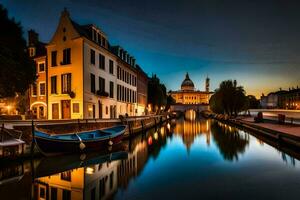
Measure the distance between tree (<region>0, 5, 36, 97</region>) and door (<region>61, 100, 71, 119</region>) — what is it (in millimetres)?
6353

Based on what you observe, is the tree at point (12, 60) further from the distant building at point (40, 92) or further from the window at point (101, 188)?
the window at point (101, 188)

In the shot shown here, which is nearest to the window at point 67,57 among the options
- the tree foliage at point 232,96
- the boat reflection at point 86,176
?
the boat reflection at point 86,176

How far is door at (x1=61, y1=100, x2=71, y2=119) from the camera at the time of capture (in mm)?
24781

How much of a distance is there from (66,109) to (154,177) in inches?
627

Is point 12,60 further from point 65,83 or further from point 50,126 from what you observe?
point 65,83

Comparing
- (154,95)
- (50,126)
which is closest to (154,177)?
(50,126)

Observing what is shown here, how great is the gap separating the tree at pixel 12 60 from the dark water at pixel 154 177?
257 inches

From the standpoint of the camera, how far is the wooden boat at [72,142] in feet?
50.2

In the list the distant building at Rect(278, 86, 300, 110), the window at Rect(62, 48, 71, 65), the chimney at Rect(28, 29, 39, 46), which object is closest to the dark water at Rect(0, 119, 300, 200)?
the window at Rect(62, 48, 71, 65)

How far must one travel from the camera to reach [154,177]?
1266 centimetres

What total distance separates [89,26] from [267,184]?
2473 cm

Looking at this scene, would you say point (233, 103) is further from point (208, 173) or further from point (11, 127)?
point (11, 127)

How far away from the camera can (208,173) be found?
534 inches

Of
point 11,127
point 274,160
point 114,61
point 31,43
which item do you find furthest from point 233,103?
point 11,127
